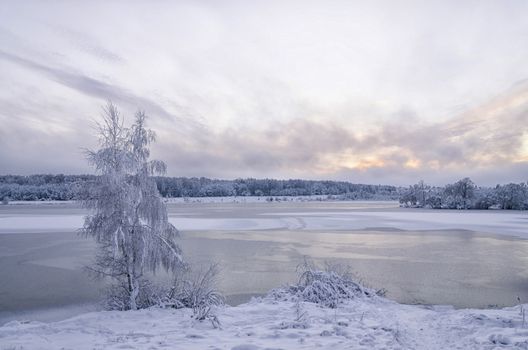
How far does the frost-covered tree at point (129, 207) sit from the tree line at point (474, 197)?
82.6 meters

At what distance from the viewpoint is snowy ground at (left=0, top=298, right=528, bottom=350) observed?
743 cm

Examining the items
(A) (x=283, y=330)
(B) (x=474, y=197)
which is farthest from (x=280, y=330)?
(B) (x=474, y=197)

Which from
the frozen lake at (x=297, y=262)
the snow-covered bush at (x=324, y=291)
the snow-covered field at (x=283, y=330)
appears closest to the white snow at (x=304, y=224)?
the frozen lake at (x=297, y=262)

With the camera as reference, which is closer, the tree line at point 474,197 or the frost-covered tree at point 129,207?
the frost-covered tree at point 129,207

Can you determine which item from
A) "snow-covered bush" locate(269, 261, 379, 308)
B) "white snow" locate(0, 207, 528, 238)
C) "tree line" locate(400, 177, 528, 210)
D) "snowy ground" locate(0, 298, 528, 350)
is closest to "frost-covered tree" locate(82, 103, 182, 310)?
"snowy ground" locate(0, 298, 528, 350)

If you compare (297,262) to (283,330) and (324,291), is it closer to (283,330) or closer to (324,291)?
(324,291)

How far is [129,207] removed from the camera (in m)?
10.8

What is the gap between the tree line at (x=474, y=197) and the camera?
77.2 m

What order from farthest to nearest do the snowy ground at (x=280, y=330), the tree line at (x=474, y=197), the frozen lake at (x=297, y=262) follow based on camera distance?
the tree line at (x=474, y=197) → the frozen lake at (x=297, y=262) → the snowy ground at (x=280, y=330)

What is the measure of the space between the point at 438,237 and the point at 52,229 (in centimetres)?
3303

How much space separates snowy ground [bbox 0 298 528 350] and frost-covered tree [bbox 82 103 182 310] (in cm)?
138

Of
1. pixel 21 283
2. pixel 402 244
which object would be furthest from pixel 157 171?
pixel 402 244

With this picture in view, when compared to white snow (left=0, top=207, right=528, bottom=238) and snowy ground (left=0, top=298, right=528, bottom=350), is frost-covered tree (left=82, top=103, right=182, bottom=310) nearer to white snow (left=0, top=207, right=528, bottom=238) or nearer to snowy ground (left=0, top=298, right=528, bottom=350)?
snowy ground (left=0, top=298, right=528, bottom=350)

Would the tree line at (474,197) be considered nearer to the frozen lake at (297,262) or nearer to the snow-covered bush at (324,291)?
the frozen lake at (297,262)
